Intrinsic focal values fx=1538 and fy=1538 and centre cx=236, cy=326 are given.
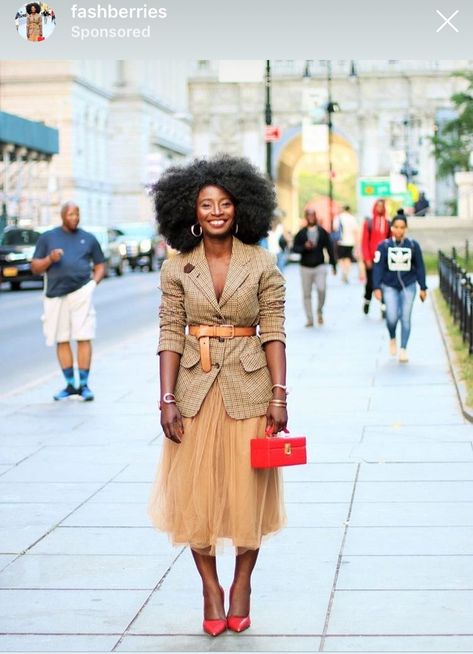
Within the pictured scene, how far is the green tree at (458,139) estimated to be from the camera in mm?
70812

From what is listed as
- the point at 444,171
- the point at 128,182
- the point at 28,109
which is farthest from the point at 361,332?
the point at 128,182

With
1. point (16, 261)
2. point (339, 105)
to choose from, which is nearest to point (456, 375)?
point (16, 261)

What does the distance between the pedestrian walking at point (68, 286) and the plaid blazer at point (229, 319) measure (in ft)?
25.2

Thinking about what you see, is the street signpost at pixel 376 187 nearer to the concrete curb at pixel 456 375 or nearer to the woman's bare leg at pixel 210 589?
the concrete curb at pixel 456 375

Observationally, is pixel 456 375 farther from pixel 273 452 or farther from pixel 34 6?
pixel 273 452

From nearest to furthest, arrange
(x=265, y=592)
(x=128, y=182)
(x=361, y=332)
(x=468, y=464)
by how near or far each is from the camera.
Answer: (x=265, y=592), (x=468, y=464), (x=361, y=332), (x=128, y=182)

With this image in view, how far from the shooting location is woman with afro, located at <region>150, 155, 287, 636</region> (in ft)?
19.1

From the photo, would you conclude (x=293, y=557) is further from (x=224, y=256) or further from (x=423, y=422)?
(x=423, y=422)

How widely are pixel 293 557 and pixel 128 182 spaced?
89.2 m

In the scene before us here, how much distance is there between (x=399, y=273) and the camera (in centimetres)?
1694

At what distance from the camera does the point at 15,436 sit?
37.9 ft

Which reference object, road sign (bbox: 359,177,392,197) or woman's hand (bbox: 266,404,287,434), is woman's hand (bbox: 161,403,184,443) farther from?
road sign (bbox: 359,177,392,197)

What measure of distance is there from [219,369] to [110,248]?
43403mm

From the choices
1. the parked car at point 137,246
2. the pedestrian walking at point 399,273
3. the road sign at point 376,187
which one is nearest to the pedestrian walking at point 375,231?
the pedestrian walking at point 399,273
